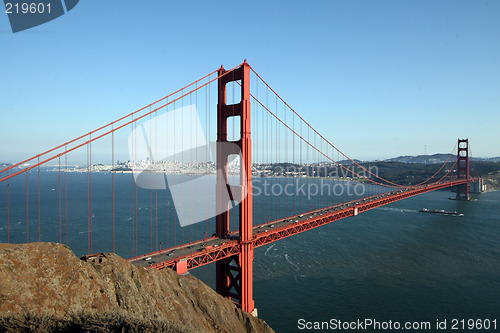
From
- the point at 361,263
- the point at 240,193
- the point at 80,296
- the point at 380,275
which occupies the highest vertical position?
the point at 240,193

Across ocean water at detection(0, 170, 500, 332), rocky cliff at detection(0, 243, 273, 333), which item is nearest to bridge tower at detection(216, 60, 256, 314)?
ocean water at detection(0, 170, 500, 332)

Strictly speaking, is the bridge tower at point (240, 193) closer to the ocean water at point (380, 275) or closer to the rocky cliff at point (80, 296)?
the ocean water at point (380, 275)

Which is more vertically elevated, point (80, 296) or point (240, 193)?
point (240, 193)

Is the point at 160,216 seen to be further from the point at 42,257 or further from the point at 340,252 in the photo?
the point at 42,257

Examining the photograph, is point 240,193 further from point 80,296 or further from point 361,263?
point 361,263

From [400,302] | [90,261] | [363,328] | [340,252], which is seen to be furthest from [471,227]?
[90,261]

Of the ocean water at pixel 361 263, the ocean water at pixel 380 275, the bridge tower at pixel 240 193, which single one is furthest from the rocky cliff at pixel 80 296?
the ocean water at pixel 361 263

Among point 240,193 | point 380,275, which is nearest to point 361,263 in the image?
point 380,275
